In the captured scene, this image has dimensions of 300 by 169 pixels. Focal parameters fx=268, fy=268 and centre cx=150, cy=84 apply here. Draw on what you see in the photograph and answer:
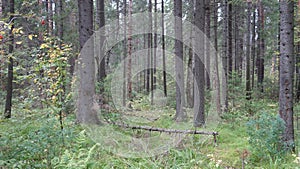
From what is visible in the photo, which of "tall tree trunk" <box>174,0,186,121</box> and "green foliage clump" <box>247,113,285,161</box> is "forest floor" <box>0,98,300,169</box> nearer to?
"green foliage clump" <box>247,113,285,161</box>

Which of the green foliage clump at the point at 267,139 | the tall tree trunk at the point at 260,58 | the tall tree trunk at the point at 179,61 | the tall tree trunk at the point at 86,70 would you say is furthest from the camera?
the tall tree trunk at the point at 260,58

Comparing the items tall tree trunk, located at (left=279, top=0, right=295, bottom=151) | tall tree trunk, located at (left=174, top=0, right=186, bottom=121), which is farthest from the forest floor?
tall tree trunk, located at (left=174, top=0, right=186, bottom=121)

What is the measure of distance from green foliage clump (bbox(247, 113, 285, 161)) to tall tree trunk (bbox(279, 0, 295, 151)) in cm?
27

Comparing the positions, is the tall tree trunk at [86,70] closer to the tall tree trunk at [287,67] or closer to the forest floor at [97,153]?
the forest floor at [97,153]

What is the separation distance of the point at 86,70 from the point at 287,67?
517cm

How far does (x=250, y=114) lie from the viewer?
35.1 ft

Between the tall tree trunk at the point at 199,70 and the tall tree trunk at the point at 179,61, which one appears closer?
the tall tree trunk at the point at 199,70

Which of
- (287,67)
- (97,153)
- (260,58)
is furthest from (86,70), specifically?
(260,58)

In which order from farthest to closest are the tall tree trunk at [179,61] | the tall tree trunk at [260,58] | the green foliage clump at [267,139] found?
the tall tree trunk at [260,58] → the tall tree trunk at [179,61] → the green foliage clump at [267,139]

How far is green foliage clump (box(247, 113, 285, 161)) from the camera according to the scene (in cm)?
529

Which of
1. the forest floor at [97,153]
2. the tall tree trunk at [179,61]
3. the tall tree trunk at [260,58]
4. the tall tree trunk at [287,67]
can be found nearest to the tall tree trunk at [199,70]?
the tall tree trunk at [179,61]

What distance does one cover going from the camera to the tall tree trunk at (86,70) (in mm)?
7676

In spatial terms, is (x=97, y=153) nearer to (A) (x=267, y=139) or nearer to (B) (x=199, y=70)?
(A) (x=267, y=139)

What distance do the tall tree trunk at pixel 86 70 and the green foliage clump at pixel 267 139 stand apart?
14.4 feet
